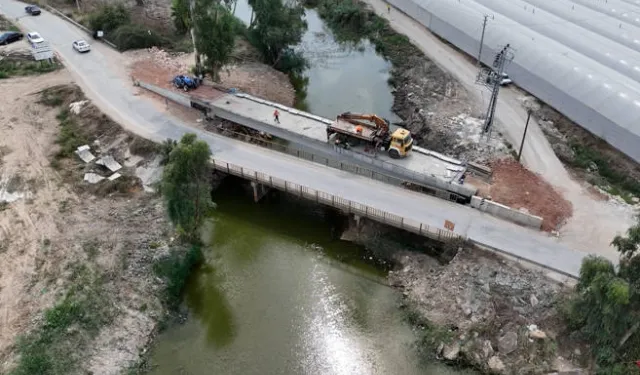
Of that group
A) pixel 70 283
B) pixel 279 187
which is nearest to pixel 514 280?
pixel 279 187

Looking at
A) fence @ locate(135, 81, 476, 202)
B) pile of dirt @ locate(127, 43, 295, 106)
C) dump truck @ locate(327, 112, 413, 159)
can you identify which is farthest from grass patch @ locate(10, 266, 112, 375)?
pile of dirt @ locate(127, 43, 295, 106)

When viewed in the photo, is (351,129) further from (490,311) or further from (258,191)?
(490,311)

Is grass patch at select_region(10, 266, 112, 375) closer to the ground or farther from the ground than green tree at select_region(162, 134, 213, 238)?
closer to the ground

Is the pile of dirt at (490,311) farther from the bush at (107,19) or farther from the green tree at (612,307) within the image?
the bush at (107,19)

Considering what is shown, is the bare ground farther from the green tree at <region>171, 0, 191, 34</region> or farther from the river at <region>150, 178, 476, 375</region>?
the green tree at <region>171, 0, 191, 34</region>

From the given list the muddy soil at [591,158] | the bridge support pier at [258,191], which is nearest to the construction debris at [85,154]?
the bridge support pier at [258,191]

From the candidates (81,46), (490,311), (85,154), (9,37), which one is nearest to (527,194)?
(490,311)

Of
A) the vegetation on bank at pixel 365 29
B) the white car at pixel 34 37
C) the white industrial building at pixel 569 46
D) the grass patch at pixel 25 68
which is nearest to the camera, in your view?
the white industrial building at pixel 569 46
